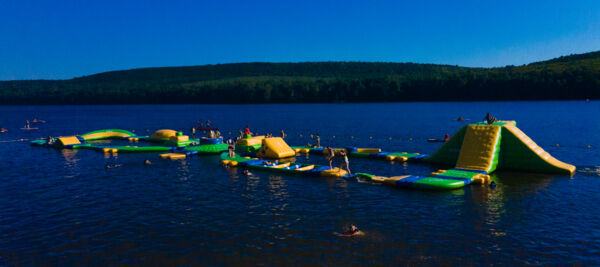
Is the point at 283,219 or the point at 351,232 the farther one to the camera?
the point at 283,219

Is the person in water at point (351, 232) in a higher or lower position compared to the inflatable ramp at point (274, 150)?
lower

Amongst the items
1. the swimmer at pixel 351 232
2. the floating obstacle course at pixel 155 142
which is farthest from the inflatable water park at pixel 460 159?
the swimmer at pixel 351 232

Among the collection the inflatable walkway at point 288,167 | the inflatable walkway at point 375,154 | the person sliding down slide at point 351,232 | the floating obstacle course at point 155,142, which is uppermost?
the floating obstacle course at point 155,142

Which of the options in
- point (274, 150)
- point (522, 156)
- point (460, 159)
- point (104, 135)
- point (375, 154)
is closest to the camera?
point (460, 159)

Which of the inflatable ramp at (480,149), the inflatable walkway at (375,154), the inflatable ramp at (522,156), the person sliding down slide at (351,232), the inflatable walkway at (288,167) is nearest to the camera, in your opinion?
the person sliding down slide at (351,232)

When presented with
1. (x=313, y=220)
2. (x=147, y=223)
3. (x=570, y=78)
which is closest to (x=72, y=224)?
(x=147, y=223)

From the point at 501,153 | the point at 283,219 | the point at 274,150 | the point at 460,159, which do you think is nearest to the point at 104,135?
the point at 274,150

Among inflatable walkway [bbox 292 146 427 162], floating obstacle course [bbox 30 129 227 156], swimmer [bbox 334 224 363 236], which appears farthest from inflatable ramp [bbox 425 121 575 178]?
floating obstacle course [bbox 30 129 227 156]

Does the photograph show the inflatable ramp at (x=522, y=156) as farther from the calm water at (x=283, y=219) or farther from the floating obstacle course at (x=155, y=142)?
the floating obstacle course at (x=155, y=142)

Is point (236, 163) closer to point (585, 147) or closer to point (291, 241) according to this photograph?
point (291, 241)

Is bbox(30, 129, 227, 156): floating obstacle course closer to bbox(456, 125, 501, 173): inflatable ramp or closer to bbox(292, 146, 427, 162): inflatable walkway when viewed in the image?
bbox(292, 146, 427, 162): inflatable walkway

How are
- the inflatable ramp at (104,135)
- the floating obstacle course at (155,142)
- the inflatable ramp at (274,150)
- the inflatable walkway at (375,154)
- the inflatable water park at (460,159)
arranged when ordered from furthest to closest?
the inflatable ramp at (104,135)
the floating obstacle course at (155,142)
the inflatable ramp at (274,150)
the inflatable walkway at (375,154)
the inflatable water park at (460,159)

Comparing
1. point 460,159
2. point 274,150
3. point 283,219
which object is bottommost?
point 283,219

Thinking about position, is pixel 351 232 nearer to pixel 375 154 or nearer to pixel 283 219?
pixel 283 219
